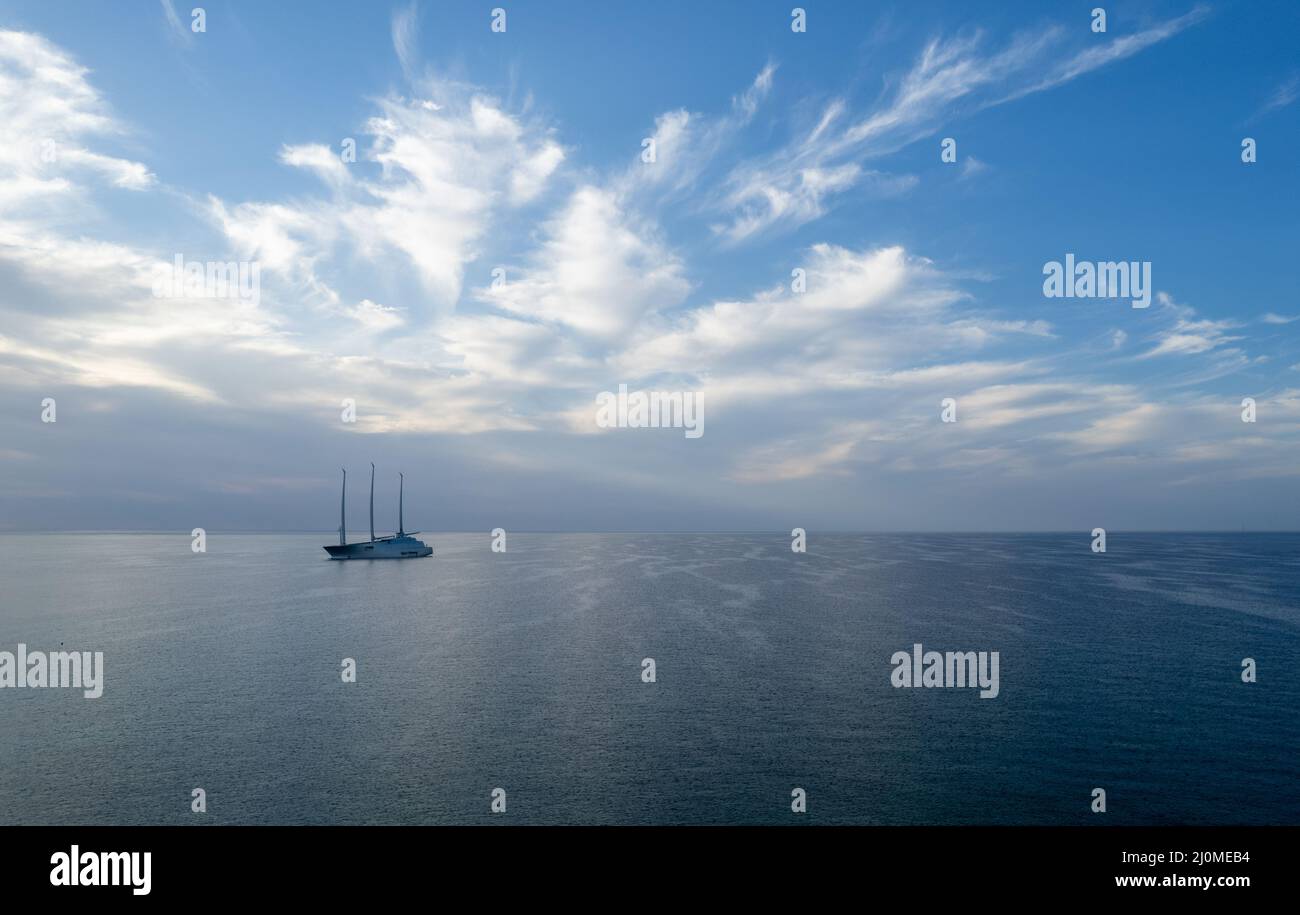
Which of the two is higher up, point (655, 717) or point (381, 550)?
point (655, 717)

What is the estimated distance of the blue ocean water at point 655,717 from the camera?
1254 inches

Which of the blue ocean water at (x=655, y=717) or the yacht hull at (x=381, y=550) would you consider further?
the yacht hull at (x=381, y=550)

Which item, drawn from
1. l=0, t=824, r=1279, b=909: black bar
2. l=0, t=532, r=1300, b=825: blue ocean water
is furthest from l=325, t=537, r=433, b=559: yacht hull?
l=0, t=824, r=1279, b=909: black bar

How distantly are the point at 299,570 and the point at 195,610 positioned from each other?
74505mm

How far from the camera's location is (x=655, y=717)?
141 ft
